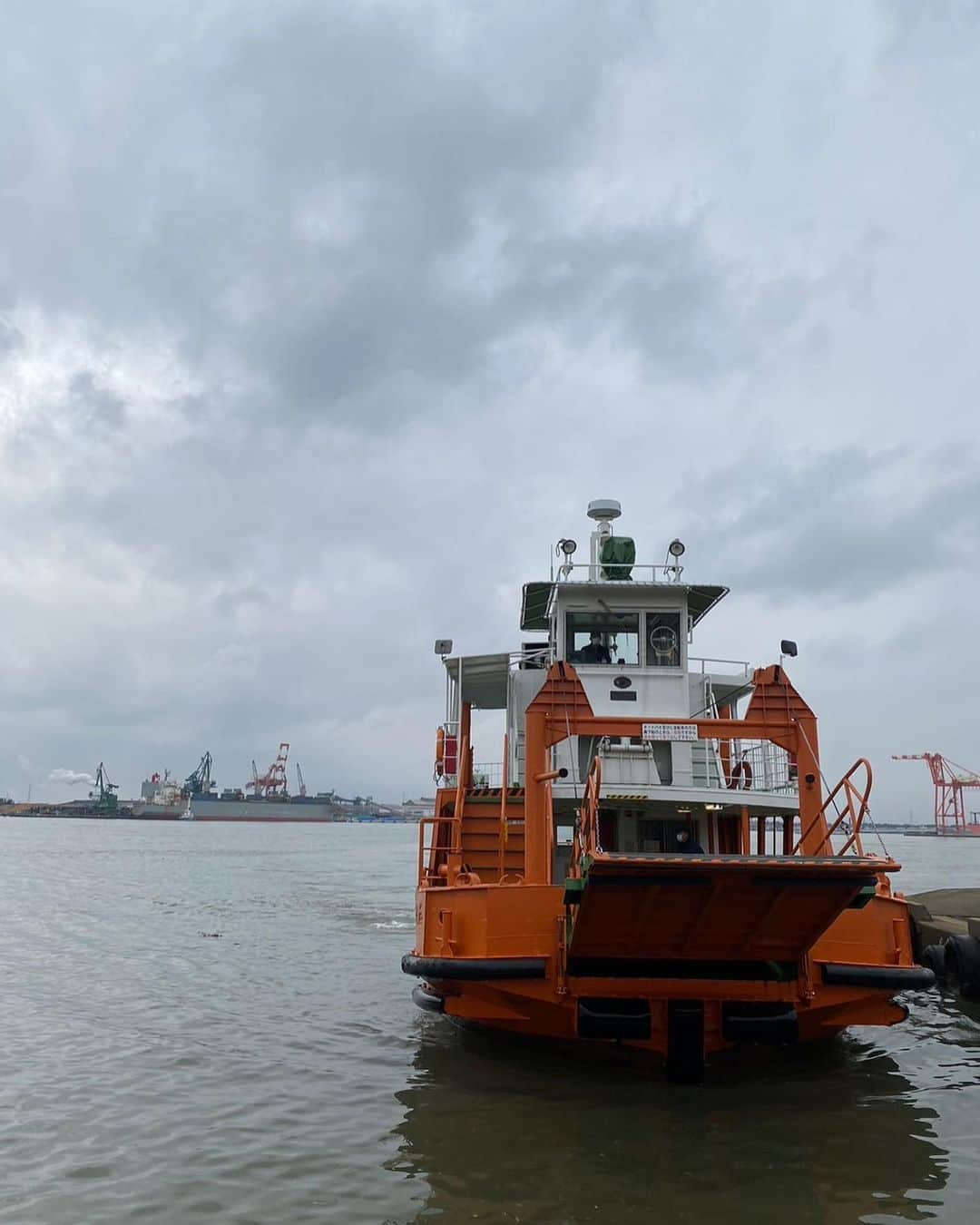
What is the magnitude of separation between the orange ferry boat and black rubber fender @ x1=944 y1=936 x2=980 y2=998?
606cm

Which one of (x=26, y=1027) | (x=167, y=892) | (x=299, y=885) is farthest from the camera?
(x=299, y=885)

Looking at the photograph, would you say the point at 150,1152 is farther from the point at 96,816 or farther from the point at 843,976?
the point at 96,816

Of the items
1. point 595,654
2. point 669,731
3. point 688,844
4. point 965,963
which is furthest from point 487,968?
point 965,963

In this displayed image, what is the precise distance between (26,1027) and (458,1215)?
8.06 meters

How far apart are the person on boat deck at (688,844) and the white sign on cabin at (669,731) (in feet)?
5.51

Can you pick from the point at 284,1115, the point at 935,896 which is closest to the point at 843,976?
the point at 284,1115

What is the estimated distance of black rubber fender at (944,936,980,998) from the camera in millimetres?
15680

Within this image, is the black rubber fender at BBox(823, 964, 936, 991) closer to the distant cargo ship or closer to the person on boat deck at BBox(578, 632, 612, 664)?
the person on boat deck at BBox(578, 632, 612, 664)

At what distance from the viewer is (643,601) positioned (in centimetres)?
1361

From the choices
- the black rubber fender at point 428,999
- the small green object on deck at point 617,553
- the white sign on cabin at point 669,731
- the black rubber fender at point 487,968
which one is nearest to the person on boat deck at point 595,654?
the small green object on deck at point 617,553

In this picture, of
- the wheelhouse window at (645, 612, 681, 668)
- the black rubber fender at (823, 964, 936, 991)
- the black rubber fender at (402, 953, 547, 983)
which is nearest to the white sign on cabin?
the black rubber fender at (402, 953, 547, 983)

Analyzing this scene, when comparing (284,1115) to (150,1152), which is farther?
(284,1115)

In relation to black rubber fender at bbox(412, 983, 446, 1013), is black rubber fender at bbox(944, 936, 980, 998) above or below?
below

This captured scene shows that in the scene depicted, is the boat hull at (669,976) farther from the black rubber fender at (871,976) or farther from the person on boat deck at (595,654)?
the person on boat deck at (595,654)
